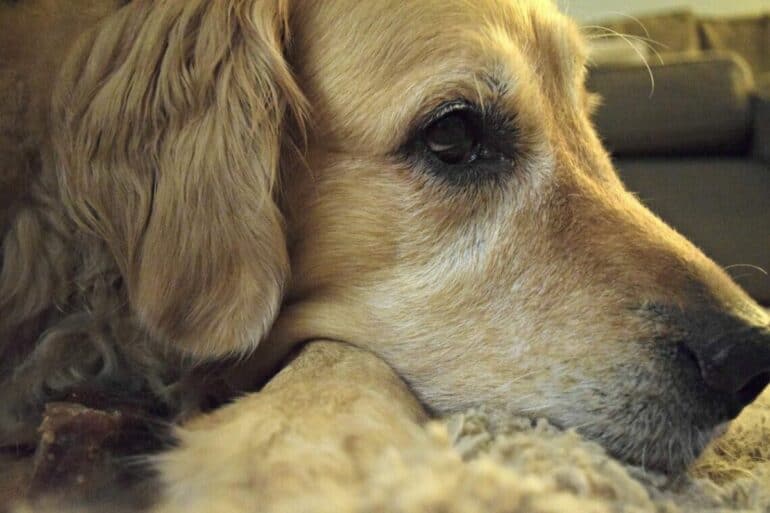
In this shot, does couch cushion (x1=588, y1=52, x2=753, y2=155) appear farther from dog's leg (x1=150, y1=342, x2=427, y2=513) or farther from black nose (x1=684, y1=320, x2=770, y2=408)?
dog's leg (x1=150, y1=342, x2=427, y2=513)

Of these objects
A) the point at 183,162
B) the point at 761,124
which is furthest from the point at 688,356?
the point at 761,124

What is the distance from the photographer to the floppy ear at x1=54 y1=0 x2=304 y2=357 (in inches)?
39.4

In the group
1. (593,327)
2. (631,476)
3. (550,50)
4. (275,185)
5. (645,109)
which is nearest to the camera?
(631,476)

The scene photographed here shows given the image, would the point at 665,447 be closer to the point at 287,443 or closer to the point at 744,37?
the point at 287,443

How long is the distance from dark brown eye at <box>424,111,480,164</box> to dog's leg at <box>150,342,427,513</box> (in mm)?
382

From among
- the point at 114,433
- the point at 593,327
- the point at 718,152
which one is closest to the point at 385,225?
the point at 593,327

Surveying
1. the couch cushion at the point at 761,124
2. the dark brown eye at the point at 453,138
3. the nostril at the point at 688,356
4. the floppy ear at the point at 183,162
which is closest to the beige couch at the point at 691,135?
the couch cushion at the point at 761,124

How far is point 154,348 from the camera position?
3.51 feet

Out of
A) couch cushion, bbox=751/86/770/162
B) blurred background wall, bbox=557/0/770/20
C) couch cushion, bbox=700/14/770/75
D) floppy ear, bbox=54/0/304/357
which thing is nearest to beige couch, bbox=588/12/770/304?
couch cushion, bbox=751/86/770/162

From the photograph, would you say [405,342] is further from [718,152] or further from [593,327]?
[718,152]

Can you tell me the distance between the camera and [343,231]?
1.11 m

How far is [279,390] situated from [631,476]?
38cm

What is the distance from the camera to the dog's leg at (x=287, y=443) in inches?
23.6

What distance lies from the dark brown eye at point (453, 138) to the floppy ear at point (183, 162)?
22 centimetres
